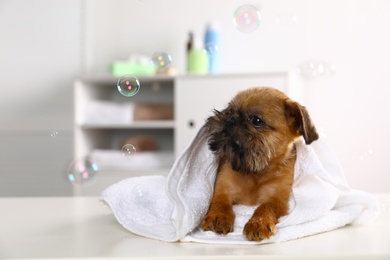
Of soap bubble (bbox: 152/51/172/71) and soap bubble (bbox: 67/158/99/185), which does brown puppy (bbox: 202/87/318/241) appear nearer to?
soap bubble (bbox: 152/51/172/71)

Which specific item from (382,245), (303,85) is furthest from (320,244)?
(303,85)

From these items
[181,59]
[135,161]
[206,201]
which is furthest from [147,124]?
[206,201]

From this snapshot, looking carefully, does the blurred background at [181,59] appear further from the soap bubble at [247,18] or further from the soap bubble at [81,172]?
the soap bubble at [247,18]

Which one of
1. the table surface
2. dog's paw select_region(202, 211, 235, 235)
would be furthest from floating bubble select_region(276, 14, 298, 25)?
dog's paw select_region(202, 211, 235, 235)

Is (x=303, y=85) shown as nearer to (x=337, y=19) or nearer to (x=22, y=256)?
(x=337, y=19)

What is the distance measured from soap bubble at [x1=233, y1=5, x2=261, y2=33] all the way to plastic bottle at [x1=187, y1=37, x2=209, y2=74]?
47.8 inches

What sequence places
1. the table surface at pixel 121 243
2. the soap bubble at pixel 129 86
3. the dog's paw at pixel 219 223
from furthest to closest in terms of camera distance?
the soap bubble at pixel 129 86, the dog's paw at pixel 219 223, the table surface at pixel 121 243

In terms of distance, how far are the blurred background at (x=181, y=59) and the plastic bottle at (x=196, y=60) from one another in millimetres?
257

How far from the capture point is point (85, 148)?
3.19 metres

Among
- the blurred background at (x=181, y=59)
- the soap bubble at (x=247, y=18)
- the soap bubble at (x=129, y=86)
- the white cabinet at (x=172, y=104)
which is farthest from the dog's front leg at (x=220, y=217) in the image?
the blurred background at (x=181, y=59)

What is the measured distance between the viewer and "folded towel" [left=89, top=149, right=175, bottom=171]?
119 inches

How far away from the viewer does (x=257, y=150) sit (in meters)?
1.03

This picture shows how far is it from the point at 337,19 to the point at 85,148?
5.05 feet

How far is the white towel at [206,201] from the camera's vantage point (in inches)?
38.3
